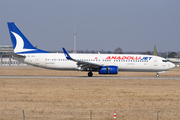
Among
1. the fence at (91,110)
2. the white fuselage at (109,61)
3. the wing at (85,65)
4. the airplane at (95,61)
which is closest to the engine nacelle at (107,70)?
the airplane at (95,61)

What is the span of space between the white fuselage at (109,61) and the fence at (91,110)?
64.8 feet

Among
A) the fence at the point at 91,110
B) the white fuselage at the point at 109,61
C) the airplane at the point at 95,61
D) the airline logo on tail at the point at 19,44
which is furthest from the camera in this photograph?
the airline logo on tail at the point at 19,44

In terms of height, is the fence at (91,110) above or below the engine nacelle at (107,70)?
below

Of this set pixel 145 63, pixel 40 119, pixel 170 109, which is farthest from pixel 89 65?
pixel 40 119

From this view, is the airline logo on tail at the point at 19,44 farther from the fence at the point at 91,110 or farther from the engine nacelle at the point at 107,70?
the fence at the point at 91,110

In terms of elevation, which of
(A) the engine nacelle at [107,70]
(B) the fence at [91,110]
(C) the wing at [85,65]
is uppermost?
(C) the wing at [85,65]

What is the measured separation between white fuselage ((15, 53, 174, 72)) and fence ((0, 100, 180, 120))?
19.8m

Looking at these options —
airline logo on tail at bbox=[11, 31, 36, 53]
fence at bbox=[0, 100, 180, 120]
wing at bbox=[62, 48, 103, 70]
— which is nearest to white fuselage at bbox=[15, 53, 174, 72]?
wing at bbox=[62, 48, 103, 70]

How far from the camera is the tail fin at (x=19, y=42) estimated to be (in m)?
40.3

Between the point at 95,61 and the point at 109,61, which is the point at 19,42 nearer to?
the point at 95,61

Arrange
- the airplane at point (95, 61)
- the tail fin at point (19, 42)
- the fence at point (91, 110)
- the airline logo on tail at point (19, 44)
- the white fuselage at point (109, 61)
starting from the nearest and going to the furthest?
the fence at point (91, 110) → the airplane at point (95, 61) → the white fuselage at point (109, 61) → the tail fin at point (19, 42) → the airline logo on tail at point (19, 44)

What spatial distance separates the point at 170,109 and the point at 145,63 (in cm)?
2315

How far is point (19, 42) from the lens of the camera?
40.6 metres

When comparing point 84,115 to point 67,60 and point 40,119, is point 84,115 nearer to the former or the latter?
point 40,119
